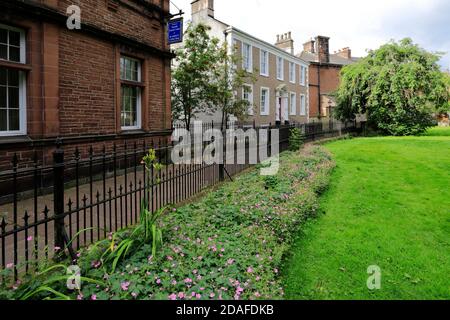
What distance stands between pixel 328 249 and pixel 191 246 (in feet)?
7.29

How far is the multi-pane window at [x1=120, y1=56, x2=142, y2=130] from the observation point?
9.59 metres

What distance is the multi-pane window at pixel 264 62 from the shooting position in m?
24.6

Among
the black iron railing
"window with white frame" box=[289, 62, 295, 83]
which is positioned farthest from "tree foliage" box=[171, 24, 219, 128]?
"window with white frame" box=[289, 62, 295, 83]

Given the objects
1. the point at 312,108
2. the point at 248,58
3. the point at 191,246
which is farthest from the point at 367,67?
the point at 191,246

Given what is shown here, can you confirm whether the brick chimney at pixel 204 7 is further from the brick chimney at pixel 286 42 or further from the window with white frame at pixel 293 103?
A: the brick chimney at pixel 286 42

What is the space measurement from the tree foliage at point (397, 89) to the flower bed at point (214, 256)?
20.3 meters

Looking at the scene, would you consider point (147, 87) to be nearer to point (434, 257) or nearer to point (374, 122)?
point (434, 257)

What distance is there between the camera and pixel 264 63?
2494 cm

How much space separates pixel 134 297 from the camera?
271 cm

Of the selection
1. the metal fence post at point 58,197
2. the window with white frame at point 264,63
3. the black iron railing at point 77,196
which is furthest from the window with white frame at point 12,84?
the window with white frame at point 264,63

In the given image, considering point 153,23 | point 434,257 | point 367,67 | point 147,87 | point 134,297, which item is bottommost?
point 434,257

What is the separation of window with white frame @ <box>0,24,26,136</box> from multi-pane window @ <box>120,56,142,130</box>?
9.85ft

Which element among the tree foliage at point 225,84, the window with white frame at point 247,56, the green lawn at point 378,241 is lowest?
the green lawn at point 378,241

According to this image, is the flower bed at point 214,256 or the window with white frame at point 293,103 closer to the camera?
the flower bed at point 214,256
